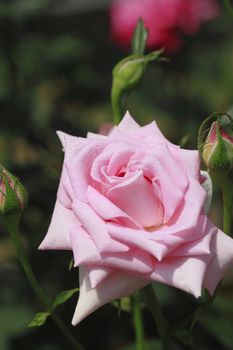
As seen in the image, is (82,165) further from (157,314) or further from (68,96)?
(68,96)

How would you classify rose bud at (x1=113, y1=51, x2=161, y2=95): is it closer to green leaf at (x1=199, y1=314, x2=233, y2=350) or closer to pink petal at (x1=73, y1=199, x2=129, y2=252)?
pink petal at (x1=73, y1=199, x2=129, y2=252)

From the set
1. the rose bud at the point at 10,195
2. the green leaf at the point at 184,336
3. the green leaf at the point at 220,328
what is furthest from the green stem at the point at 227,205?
the green leaf at the point at 220,328

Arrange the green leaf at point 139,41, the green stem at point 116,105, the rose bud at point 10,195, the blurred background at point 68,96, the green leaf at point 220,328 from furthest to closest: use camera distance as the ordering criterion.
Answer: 1. the blurred background at point 68,96
2. the green leaf at point 220,328
3. the green leaf at point 139,41
4. the green stem at point 116,105
5. the rose bud at point 10,195

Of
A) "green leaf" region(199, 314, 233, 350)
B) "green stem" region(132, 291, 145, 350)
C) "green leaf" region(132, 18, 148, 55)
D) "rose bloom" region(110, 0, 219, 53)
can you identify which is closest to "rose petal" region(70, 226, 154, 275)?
"green stem" region(132, 291, 145, 350)

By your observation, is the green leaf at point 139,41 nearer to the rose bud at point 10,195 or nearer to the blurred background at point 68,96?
the rose bud at point 10,195

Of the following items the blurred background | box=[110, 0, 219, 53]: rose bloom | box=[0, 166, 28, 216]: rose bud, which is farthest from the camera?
box=[110, 0, 219, 53]: rose bloom

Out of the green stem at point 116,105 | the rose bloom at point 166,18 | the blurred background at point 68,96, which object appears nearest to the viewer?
the green stem at point 116,105
